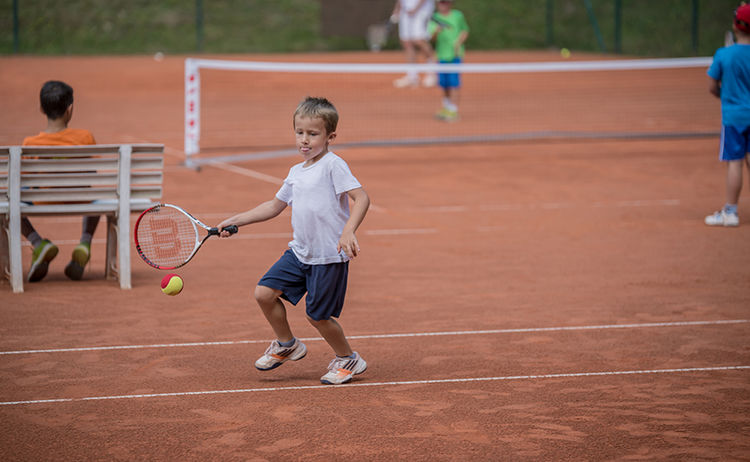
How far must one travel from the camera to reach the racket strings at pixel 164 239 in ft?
16.8

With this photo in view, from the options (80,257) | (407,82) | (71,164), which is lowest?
(80,257)

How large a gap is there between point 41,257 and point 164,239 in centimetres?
199

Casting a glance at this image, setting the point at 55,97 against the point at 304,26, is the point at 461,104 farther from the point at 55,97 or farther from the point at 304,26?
the point at 55,97

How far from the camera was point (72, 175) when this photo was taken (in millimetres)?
6695

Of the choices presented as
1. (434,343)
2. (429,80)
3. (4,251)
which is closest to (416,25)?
(429,80)

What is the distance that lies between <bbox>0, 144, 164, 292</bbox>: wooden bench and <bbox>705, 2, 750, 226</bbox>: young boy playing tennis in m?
4.92

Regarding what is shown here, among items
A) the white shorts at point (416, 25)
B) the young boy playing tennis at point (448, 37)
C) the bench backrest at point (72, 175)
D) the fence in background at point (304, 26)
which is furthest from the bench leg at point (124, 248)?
the fence in background at point (304, 26)

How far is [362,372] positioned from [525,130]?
11.8 m

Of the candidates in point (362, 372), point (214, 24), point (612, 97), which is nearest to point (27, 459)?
point (362, 372)

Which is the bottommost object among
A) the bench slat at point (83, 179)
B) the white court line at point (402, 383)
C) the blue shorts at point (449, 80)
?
the white court line at point (402, 383)

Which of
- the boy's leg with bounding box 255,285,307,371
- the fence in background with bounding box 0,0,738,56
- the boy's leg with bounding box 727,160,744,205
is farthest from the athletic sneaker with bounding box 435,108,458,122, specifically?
the boy's leg with bounding box 255,285,307,371

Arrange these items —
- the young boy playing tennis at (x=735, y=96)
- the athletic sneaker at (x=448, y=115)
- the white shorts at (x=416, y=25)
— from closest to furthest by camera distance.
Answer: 1. the young boy playing tennis at (x=735, y=96)
2. the athletic sneaker at (x=448, y=115)
3. the white shorts at (x=416, y=25)

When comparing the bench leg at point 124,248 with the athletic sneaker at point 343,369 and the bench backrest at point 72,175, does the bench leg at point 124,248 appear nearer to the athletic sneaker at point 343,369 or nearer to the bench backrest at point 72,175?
the bench backrest at point 72,175

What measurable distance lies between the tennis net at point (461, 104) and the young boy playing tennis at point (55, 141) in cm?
488
